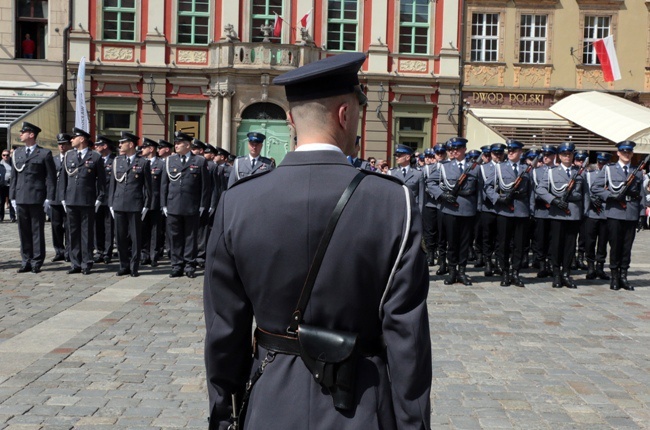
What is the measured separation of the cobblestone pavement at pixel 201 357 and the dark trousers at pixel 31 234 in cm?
102

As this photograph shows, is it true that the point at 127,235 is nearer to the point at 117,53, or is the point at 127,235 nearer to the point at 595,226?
the point at 595,226

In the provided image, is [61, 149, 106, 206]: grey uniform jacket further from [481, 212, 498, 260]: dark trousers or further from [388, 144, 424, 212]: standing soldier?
[481, 212, 498, 260]: dark trousers

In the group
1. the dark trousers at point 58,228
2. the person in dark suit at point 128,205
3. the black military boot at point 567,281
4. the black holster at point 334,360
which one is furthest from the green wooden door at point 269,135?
the black holster at point 334,360

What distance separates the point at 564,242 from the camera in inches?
492

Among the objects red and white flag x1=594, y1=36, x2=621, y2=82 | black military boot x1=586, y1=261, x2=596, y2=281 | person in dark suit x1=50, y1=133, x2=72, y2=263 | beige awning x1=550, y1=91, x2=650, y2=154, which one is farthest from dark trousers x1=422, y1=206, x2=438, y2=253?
red and white flag x1=594, y1=36, x2=621, y2=82

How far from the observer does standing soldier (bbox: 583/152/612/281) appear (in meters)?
12.7

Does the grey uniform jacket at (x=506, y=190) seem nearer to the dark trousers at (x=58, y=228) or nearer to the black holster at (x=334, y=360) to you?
the dark trousers at (x=58, y=228)

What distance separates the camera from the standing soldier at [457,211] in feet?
40.9

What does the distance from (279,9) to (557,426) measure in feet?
87.5

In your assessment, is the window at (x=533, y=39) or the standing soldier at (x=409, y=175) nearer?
the standing soldier at (x=409, y=175)

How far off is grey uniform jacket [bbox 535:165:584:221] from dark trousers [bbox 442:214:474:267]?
113 cm

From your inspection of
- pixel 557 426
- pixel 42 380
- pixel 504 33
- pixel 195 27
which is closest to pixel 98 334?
pixel 42 380

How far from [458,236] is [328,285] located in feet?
33.3

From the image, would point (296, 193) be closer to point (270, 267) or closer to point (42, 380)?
point (270, 267)
